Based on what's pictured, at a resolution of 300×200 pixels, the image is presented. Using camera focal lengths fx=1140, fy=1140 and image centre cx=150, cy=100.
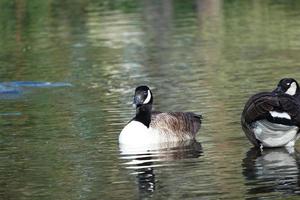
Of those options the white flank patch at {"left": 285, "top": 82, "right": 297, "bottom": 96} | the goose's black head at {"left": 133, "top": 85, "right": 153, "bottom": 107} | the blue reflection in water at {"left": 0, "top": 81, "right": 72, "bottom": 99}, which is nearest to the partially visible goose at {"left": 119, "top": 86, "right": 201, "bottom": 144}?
the goose's black head at {"left": 133, "top": 85, "right": 153, "bottom": 107}

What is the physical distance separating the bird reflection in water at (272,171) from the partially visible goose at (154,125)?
1.41 m

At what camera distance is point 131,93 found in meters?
23.9

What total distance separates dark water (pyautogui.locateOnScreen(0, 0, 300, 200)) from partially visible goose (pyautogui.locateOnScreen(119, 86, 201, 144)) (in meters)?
0.31

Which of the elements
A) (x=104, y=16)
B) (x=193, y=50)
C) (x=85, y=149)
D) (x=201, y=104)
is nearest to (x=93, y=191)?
(x=85, y=149)

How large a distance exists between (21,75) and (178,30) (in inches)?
459

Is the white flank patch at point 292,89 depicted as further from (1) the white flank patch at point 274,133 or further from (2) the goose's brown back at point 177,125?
(2) the goose's brown back at point 177,125

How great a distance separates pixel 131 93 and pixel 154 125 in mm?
6150

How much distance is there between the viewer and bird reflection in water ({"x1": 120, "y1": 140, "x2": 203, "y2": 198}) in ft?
49.4

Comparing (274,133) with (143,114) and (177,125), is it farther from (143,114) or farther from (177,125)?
(143,114)

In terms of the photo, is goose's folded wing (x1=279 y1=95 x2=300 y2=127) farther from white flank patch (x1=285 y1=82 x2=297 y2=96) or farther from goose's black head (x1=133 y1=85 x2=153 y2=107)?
goose's black head (x1=133 y1=85 x2=153 y2=107)

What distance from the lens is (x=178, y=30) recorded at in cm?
3862

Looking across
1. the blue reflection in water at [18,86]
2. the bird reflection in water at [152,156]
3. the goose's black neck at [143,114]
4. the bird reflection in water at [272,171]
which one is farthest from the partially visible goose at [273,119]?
the blue reflection in water at [18,86]

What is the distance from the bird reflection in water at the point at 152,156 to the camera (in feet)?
49.4

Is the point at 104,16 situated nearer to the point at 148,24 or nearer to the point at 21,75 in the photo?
the point at 148,24
